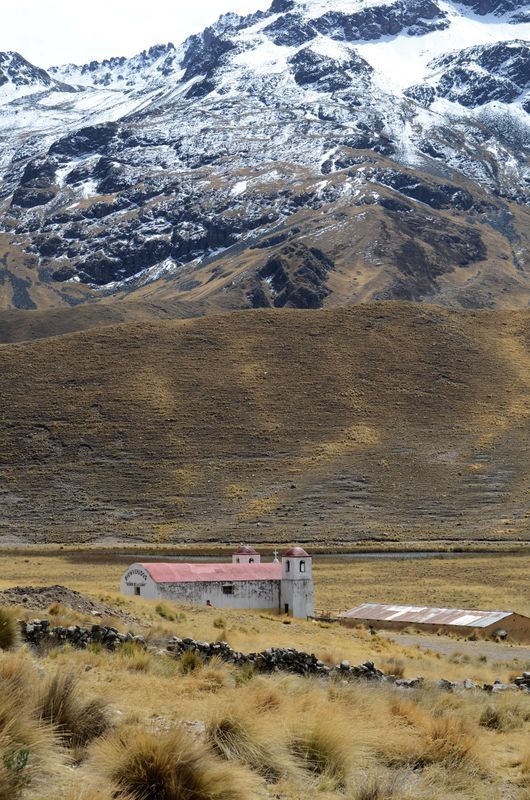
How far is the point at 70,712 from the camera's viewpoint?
420 inches

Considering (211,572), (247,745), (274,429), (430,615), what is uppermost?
(247,745)

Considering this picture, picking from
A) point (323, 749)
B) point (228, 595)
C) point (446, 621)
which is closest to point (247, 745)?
point (323, 749)

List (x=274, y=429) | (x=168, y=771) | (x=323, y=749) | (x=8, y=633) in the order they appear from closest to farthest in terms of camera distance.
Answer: (x=168, y=771) → (x=323, y=749) → (x=8, y=633) → (x=274, y=429)

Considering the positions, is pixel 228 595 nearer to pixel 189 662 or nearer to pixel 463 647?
pixel 463 647

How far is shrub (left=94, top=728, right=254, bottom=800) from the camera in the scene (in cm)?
912

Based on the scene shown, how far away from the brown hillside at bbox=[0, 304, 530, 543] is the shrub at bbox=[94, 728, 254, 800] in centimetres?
7176

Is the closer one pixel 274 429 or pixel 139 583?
pixel 139 583

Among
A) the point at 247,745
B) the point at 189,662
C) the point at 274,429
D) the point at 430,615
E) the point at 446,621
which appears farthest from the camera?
the point at 274,429

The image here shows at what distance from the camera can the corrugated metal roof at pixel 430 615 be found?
40.6 metres

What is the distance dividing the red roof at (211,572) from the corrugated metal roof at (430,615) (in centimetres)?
428

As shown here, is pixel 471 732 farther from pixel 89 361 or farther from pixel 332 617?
pixel 89 361

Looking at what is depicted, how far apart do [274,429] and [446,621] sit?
65.9 m

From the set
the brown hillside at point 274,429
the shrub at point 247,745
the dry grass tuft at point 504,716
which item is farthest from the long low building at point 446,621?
the brown hillside at point 274,429

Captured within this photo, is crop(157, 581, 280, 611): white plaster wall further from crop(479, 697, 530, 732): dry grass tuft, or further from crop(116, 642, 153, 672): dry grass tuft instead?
crop(479, 697, 530, 732): dry grass tuft
